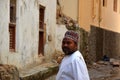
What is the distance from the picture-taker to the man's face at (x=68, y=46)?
4820 millimetres

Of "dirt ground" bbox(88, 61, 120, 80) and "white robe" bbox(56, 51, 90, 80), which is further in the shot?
"dirt ground" bbox(88, 61, 120, 80)

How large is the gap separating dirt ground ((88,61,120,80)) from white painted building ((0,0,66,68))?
209 cm

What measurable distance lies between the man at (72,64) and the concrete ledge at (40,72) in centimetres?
581

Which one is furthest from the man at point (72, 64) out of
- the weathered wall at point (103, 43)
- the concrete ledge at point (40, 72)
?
the weathered wall at point (103, 43)

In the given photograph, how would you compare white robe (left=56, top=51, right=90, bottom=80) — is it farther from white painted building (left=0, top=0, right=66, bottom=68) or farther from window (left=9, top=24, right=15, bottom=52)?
window (left=9, top=24, right=15, bottom=52)

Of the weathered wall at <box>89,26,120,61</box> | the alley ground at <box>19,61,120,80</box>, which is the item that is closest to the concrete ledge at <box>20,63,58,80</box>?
the alley ground at <box>19,61,120,80</box>

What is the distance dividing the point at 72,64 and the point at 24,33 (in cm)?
806

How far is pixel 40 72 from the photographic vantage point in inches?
494

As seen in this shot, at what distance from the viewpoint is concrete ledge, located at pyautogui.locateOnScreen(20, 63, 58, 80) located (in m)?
11.2

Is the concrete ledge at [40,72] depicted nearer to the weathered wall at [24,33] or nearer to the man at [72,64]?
the weathered wall at [24,33]

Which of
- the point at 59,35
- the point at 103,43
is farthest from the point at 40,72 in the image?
the point at 103,43

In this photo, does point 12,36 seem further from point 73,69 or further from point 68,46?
point 73,69

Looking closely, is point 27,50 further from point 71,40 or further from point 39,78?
point 71,40

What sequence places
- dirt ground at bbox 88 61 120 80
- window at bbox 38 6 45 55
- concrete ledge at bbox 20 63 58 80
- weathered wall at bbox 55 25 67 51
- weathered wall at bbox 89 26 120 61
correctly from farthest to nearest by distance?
weathered wall at bbox 89 26 120 61
weathered wall at bbox 55 25 67 51
dirt ground at bbox 88 61 120 80
window at bbox 38 6 45 55
concrete ledge at bbox 20 63 58 80
